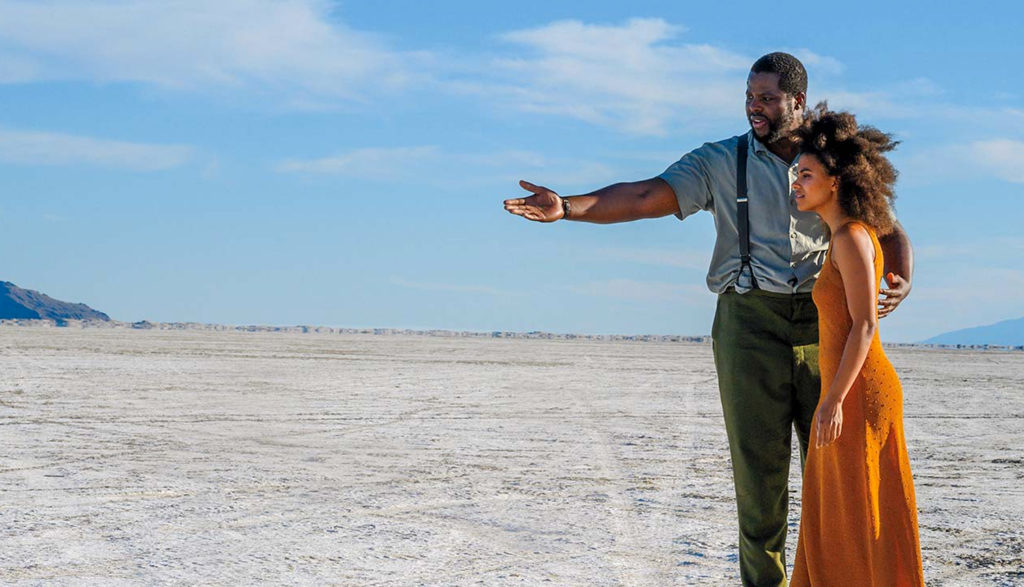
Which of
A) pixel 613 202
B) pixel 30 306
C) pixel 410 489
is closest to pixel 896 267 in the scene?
pixel 613 202

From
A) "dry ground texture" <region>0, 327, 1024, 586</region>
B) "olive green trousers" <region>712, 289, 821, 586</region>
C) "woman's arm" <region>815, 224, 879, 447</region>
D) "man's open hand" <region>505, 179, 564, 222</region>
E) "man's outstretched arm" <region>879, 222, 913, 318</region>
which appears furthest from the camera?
"dry ground texture" <region>0, 327, 1024, 586</region>

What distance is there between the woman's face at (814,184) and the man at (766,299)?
0.28 meters

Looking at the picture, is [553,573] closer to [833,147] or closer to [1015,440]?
[833,147]

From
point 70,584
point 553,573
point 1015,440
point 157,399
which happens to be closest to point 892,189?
point 553,573

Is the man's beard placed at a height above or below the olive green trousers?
above

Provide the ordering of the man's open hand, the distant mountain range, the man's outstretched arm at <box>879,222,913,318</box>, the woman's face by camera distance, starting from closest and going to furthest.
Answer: the woman's face
the man's outstretched arm at <box>879,222,913,318</box>
the man's open hand
the distant mountain range

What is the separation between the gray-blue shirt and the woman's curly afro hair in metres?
0.23

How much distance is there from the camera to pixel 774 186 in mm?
3676

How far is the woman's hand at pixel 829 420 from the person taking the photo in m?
3.23

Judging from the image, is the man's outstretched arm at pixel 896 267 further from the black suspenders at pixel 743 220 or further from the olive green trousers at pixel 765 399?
the black suspenders at pixel 743 220

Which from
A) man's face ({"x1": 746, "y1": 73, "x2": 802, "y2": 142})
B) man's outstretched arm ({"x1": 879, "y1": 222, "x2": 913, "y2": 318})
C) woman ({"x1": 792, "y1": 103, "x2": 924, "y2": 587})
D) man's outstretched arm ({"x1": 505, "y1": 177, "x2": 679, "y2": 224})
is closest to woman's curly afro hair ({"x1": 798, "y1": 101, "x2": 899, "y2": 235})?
woman ({"x1": 792, "y1": 103, "x2": 924, "y2": 587})

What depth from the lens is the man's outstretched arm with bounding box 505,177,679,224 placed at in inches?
150

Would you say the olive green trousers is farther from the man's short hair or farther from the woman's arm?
the man's short hair

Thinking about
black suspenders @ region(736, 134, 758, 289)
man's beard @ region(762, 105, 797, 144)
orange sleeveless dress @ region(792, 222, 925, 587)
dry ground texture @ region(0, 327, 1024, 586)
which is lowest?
dry ground texture @ region(0, 327, 1024, 586)
